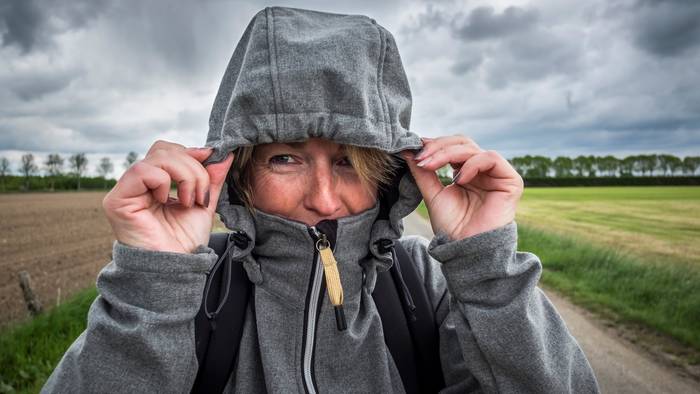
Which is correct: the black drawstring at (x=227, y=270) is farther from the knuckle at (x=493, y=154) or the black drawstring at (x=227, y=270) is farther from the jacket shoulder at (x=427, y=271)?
the knuckle at (x=493, y=154)

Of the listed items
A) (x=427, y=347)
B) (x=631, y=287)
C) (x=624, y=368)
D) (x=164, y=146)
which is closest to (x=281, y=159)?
(x=164, y=146)

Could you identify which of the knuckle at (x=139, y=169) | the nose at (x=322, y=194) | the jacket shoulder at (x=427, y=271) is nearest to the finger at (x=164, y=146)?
the knuckle at (x=139, y=169)

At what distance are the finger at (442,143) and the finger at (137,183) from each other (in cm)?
114

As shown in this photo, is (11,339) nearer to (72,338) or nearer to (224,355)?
(72,338)

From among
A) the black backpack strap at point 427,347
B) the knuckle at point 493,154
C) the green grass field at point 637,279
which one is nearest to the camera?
the knuckle at point 493,154

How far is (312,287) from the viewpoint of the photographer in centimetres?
179

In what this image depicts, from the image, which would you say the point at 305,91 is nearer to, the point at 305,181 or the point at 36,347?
the point at 305,181

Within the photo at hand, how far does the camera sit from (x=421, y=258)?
2195 mm

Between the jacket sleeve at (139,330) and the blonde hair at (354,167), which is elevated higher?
the blonde hair at (354,167)

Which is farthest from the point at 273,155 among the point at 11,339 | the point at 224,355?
the point at 11,339

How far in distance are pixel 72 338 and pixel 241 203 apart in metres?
5.15

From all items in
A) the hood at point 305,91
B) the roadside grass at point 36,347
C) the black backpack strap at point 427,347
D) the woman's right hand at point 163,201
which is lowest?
the roadside grass at point 36,347

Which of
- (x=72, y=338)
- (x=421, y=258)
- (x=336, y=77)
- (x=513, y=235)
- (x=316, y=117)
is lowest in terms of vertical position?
(x=72, y=338)

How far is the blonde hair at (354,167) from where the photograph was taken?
1.82 metres
